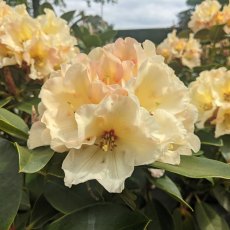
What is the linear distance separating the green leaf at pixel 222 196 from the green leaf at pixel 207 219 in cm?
4

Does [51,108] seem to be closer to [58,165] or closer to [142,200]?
[58,165]

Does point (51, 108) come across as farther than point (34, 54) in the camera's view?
No

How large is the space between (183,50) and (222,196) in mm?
955

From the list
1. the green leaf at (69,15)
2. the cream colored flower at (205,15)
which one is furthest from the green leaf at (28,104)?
the cream colored flower at (205,15)

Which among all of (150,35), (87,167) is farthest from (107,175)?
(150,35)

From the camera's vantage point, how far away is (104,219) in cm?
70

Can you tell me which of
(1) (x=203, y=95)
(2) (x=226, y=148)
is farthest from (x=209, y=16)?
(2) (x=226, y=148)

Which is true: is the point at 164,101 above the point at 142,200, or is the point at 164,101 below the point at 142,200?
above

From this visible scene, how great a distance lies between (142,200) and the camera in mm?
1149

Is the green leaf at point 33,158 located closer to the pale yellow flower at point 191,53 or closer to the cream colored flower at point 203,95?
the cream colored flower at point 203,95

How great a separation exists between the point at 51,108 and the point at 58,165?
9 centimetres

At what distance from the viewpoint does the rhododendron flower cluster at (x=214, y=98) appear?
1131mm

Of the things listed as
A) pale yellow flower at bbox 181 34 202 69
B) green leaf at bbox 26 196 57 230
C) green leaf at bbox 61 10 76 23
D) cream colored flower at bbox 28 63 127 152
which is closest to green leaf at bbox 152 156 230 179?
cream colored flower at bbox 28 63 127 152

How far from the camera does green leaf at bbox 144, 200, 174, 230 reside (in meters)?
1.02
